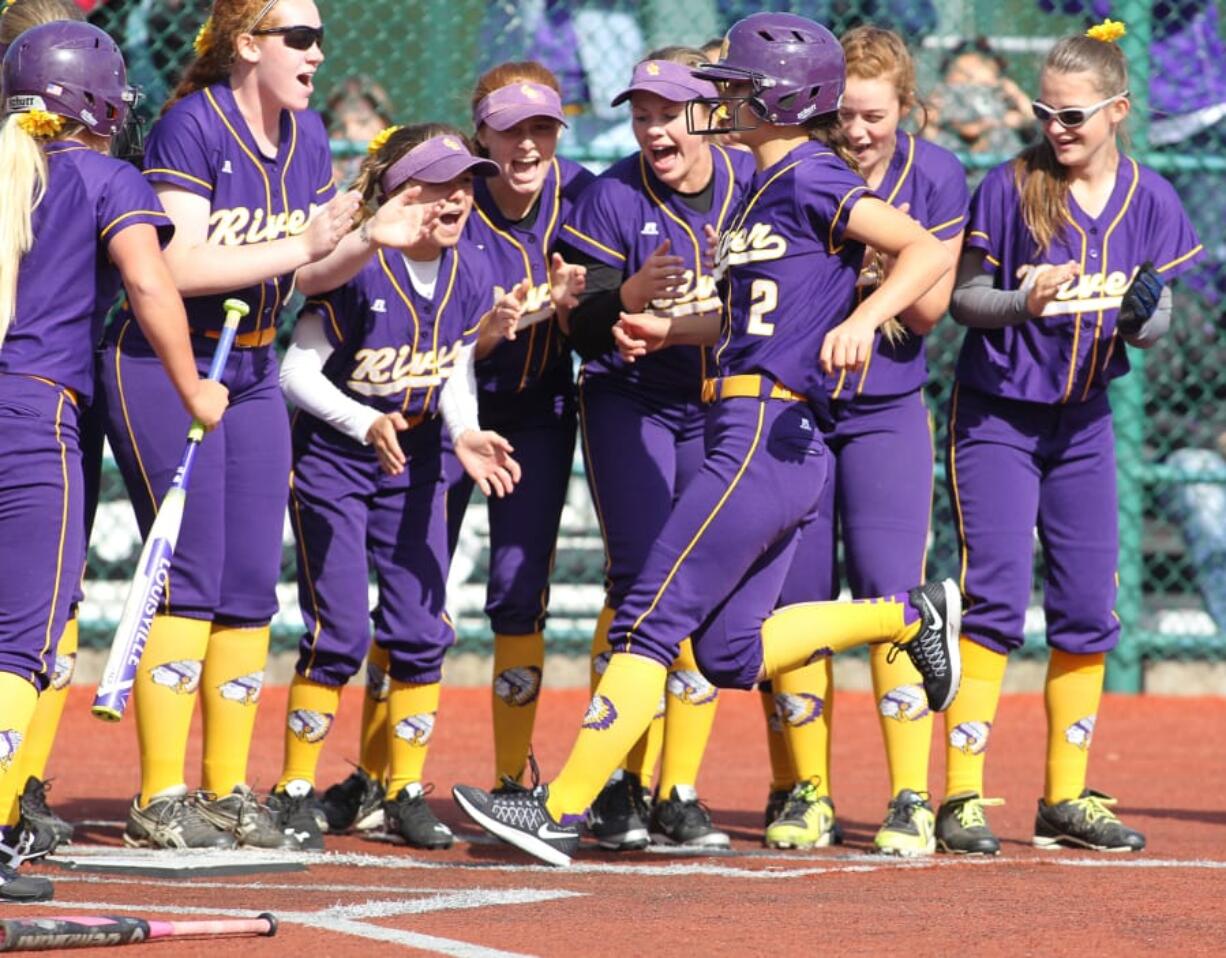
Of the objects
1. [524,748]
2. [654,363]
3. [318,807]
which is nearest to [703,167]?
[654,363]

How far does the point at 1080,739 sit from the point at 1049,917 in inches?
65.1

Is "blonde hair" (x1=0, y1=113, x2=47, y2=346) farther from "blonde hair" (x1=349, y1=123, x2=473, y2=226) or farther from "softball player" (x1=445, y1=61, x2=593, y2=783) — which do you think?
"softball player" (x1=445, y1=61, x2=593, y2=783)

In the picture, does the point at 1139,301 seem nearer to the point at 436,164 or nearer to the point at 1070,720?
the point at 1070,720

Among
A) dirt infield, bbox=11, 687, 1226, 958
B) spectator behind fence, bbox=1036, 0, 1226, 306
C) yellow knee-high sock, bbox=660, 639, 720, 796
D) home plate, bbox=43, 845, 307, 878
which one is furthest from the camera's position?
spectator behind fence, bbox=1036, 0, 1226, 306

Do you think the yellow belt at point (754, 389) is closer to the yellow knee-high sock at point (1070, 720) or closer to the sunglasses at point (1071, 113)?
the sunglasses at point (1071, 113)

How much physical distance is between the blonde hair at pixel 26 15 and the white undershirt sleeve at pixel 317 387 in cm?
101

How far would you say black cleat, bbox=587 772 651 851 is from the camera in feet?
17.5

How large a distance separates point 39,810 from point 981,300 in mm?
2795

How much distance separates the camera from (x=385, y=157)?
217 inches

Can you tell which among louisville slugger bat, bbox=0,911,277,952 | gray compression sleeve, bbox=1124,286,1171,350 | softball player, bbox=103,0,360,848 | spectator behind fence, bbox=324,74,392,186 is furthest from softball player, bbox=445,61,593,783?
spectator behind fence, bbox=324,74,392,186

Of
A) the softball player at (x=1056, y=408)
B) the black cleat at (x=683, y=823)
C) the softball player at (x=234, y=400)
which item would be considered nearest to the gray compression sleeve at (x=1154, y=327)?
the softball player at (x=1056, y=408)

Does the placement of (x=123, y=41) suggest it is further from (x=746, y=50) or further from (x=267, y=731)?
(x=746, y=50)

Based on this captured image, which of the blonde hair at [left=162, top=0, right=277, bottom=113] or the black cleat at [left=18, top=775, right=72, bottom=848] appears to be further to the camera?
the blonde hair at [left=162, top=0, right=277, bottom=113]

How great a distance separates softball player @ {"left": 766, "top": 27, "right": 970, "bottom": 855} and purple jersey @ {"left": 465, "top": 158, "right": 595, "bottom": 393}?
2.83 ft
